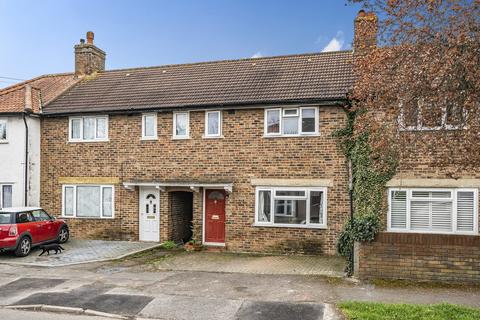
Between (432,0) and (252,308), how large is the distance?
6.64m

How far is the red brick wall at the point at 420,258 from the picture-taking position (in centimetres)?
1029

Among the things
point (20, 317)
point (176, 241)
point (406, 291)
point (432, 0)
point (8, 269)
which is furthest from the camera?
point (176, 241)

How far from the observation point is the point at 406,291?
9734mm

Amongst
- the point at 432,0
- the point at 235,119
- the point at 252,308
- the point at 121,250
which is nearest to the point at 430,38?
the point at 432,0

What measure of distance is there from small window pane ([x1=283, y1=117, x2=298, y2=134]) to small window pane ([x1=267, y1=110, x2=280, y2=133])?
0.25m

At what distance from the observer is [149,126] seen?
16.9 m

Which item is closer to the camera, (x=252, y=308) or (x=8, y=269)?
(x=252, y=308)

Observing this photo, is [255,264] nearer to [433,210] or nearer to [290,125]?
[290,125]

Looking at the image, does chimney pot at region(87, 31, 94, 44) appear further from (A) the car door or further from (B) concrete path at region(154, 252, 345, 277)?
(B) concrete path at region(154, 252, 345, 277)

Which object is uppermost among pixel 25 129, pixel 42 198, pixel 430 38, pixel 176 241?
pixel 430 38

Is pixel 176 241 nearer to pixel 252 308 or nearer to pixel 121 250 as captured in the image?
pixel 121 250

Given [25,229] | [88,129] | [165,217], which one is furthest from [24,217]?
[165,217]

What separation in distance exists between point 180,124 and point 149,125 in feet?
4.36

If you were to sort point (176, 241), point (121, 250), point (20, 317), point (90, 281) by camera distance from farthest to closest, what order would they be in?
point (176, 241) < point (121, 250) < point (90, 281) < point (20, 317)
